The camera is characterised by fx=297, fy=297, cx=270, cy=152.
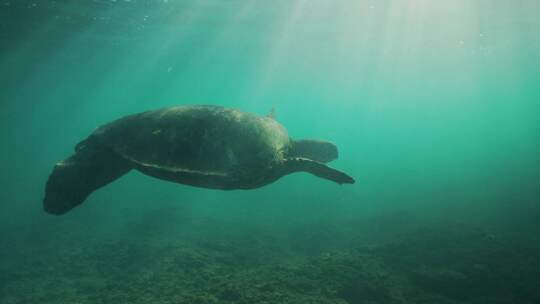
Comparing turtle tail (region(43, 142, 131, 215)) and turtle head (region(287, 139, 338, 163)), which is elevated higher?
turtle head (region(287, 139, 338, 163))

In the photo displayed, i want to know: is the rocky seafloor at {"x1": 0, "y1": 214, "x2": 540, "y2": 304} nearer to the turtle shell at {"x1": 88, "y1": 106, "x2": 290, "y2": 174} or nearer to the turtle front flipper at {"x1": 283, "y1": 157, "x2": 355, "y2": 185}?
the turtle front flipper at {"x1": 283, "y1": 157, "x2": 355, "y2": 185}

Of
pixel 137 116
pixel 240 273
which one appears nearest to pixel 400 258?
pixel 240 273

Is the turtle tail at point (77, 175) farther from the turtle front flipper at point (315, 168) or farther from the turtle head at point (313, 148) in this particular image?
the turtle head at point (313, 148)

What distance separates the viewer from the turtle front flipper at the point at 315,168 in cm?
631

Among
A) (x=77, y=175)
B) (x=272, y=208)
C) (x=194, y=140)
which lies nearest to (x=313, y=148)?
(x=194, y=140)

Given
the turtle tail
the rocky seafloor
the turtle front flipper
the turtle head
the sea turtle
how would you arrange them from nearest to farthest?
the sea turtle, the turtle tail, the turtle front flipper, the rocky seafloor, the turtle head

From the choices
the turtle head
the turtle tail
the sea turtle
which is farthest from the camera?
the turtle head

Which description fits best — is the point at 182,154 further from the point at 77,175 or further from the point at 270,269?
the point at 270,269

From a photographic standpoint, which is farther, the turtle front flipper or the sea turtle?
the turtle front flipper

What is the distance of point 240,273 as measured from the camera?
8906mm

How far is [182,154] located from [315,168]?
285cm

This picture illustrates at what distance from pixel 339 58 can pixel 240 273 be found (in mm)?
48216

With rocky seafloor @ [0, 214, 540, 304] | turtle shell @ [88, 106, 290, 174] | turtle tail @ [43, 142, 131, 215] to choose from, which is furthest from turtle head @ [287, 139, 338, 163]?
turtle tail @ [43, 142, 131, 215]

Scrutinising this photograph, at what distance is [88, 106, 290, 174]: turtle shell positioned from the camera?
214 inches
